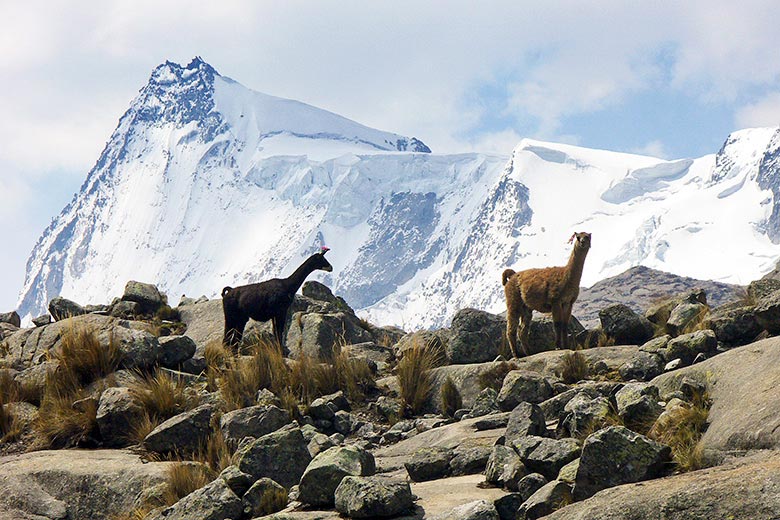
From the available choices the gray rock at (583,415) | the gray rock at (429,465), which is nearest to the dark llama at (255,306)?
the gray rock at (429,465)

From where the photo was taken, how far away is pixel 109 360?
13453 millimetres

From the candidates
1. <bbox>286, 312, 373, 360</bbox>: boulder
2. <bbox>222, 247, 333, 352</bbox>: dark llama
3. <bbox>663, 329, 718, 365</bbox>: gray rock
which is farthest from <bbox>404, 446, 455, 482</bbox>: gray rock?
<bbox>222, 247, 333, 352</bbox>: dark llama

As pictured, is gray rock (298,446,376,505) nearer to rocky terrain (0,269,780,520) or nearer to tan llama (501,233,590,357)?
rocky terrain (0,269,780,520)

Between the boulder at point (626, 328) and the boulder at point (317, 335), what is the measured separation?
14.6 ft

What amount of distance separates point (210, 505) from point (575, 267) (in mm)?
10014

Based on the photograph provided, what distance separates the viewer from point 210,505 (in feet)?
25.5

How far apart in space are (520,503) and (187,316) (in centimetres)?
1387

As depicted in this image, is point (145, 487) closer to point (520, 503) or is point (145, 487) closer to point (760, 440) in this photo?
point (520, 503)

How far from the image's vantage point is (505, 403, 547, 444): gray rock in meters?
8.69

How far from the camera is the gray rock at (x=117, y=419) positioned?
11.2 m

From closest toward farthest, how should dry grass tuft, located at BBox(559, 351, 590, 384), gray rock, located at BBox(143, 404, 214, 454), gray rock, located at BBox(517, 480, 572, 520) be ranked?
gray rock, located at BBox(517, 480, 572, 520) → gray rock, located at BBox(143, 404, 214, 454) → dry grass tuft, located at BBox(559, 351, 590, 384)

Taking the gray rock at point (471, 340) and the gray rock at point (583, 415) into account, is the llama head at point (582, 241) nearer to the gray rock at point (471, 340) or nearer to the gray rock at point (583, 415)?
the gray rock at point (471, 340)

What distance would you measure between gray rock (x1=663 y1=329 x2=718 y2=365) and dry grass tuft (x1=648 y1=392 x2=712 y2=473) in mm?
3279

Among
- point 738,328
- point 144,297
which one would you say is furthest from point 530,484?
point 144,297
